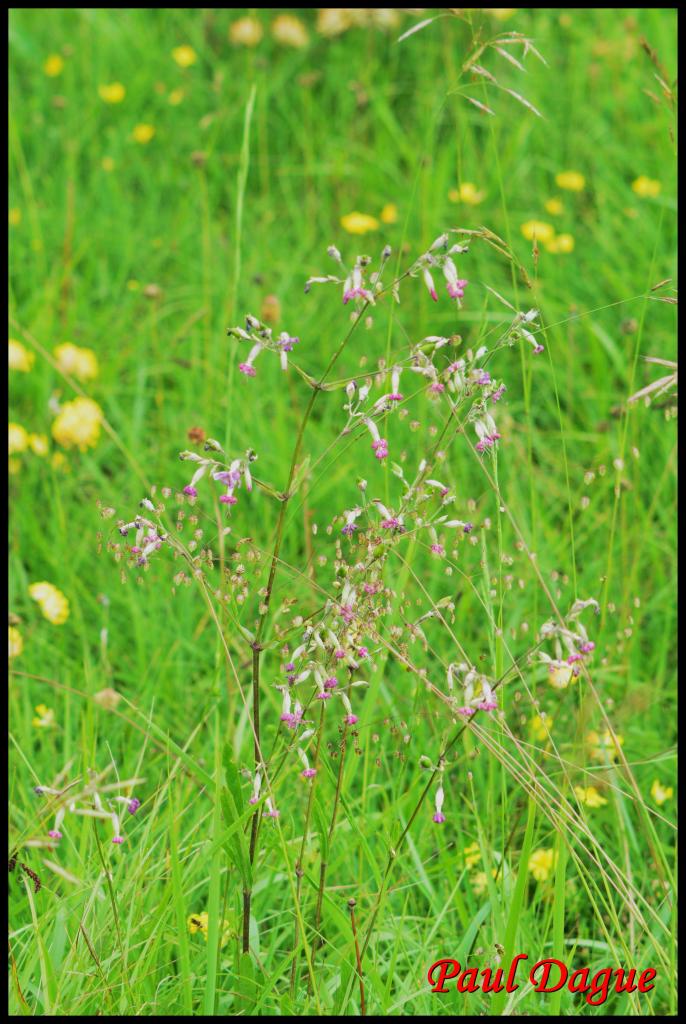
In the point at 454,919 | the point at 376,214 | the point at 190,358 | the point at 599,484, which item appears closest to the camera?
the point at 454,919

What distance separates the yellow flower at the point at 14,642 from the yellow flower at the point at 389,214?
1.84 m

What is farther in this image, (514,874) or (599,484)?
(599,484)

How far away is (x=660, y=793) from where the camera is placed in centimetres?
200

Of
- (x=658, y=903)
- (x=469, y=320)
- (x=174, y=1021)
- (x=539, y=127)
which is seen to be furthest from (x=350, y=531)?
(x=539, y=127)

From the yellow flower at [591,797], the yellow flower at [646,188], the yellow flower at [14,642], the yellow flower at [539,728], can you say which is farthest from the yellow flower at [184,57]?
the yellow flower at [591,797]

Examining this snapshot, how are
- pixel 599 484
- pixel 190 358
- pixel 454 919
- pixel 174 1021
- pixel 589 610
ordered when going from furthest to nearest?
pixel 190 358 < pixel 599 484 < pixel 589 610 < pixel 454 919 < pixel 174 1021

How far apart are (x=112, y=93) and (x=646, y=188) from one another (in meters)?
1.90

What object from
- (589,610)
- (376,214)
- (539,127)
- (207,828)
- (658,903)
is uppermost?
(539,127)

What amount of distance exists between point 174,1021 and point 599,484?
163cm

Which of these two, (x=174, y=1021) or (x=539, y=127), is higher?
(x=539, y=127)

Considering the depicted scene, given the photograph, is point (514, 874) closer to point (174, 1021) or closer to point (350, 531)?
point (174, 1021)

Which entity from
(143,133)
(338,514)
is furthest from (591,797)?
(143,133)

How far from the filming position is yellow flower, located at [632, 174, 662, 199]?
334 centimetres

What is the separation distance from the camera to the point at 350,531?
1317 mm
